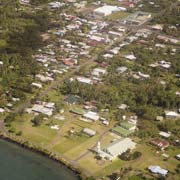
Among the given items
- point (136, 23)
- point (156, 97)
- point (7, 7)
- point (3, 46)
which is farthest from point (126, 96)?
point (7, 7)

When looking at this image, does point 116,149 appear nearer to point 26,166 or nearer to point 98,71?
point 26,166

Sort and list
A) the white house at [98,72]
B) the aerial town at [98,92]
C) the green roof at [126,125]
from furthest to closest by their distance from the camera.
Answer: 1. the white house at [98,72]
2. the green roof at [126,125]
3. the aerial town at [98,92]

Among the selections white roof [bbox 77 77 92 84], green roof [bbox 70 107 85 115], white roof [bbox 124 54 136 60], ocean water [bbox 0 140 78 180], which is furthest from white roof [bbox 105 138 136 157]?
white roof [bbox 124 54 136 60]

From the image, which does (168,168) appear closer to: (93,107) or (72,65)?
(93,107)

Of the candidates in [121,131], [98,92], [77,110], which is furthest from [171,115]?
[77,110]

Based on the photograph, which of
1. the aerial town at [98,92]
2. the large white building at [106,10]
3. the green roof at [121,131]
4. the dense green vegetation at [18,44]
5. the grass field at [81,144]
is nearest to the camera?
the grass field at [81,144]

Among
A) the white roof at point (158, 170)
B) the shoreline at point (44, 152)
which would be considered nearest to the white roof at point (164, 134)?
the white roof at point (158, 170)

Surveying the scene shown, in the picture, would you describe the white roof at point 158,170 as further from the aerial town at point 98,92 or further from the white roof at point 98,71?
the white roof at point 98,71
